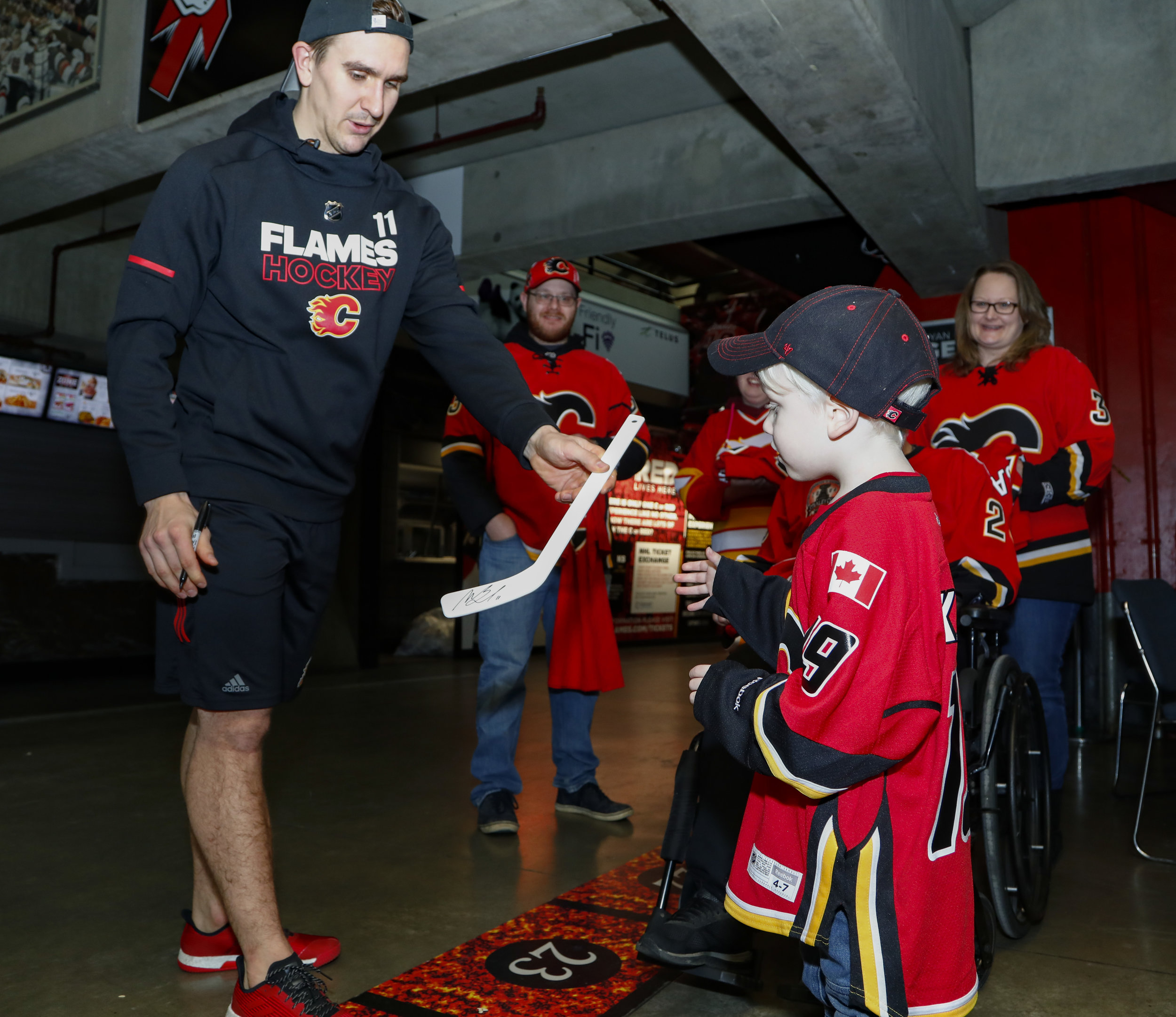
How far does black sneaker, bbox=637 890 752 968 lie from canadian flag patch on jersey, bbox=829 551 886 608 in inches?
28.0

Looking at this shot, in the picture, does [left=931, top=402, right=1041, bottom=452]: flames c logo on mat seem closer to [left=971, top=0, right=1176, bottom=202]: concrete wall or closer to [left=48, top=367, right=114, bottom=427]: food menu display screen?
[left=971, top=0, right=1176, bottom=202]: concrete wall

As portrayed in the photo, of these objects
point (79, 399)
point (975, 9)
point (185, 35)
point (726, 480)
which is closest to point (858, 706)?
point (726, 480)

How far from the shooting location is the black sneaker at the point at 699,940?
1436 mm

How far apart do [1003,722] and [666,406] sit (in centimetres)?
721

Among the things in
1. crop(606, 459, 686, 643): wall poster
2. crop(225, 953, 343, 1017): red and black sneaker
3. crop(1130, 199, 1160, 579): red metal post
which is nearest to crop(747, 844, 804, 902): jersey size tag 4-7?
crop(225, 953, 343, 1017): red and black sneaker

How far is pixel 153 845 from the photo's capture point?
2.45 meters

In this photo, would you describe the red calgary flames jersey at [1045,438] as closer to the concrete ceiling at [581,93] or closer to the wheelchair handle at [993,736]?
the wheelchair handle at [993,736]

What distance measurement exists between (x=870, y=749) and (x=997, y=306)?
1.99m

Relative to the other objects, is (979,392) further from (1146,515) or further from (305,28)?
(1146,515)

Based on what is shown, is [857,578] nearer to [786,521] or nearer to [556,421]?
[786,521]

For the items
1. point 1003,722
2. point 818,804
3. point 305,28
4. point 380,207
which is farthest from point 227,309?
point 1003,722

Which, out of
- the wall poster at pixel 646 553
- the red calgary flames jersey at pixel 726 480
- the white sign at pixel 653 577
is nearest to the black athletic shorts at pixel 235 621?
the red calgary flames jersey at pixel 726 480

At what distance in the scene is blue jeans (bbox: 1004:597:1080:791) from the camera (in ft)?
8.76

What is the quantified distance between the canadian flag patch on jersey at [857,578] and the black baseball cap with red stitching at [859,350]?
19 cm
